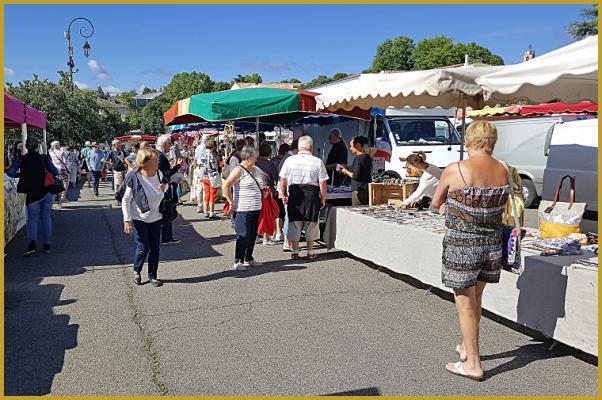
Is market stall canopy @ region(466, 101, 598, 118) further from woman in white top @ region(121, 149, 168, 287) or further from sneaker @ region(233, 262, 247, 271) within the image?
woman in white top @ region(121, 149, 168, 287)

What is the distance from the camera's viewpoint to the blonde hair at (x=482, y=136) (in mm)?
3564

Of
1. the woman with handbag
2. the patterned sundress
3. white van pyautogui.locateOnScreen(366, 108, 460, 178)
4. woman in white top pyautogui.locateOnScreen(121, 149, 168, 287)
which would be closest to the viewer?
the patterned sundress

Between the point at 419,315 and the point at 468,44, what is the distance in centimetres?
5732

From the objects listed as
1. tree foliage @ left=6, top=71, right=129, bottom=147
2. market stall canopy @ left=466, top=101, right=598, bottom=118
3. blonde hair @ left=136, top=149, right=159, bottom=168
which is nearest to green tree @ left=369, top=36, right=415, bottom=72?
tree foliage @ left=6, top=71, right=129, bottom=147

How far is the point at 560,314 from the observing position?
13.1 ft

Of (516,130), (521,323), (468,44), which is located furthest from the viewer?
(468,44)

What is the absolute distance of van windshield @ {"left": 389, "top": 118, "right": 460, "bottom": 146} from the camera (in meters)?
11.8

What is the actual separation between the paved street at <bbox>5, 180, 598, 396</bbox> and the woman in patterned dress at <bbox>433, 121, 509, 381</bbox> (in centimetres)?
52

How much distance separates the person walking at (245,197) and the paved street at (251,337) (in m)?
0.44

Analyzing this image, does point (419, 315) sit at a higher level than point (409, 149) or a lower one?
lower

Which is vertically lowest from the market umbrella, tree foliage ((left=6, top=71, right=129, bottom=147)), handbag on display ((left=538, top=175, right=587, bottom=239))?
handbag on display ((left=538, top=175, right=587, bottom=239))

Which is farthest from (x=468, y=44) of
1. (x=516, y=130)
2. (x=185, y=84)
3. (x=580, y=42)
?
(x=580, y=42)

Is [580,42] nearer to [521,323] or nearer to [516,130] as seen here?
[521,323]

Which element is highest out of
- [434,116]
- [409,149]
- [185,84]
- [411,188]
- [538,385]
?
[185,84]
